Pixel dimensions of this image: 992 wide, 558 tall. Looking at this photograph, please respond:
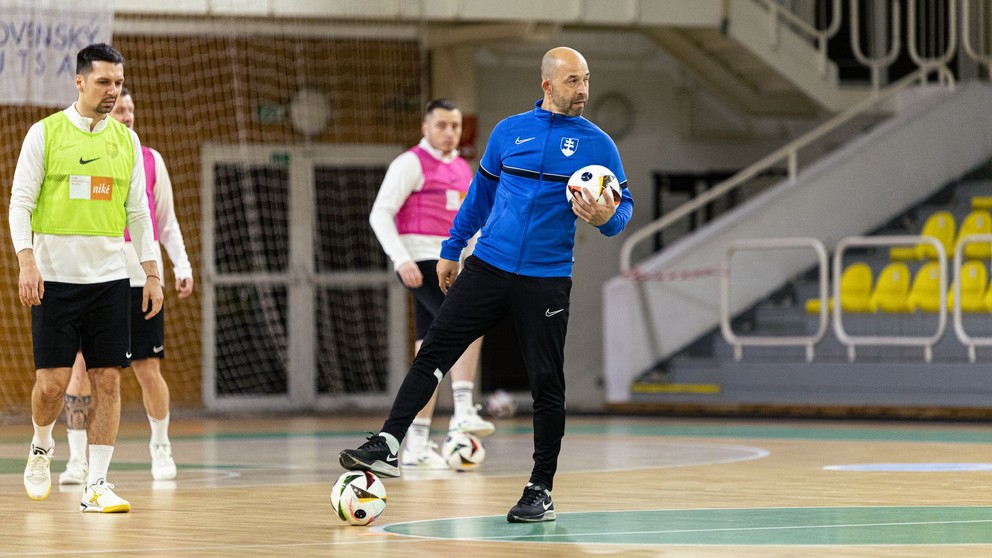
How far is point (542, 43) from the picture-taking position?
17.0 metres

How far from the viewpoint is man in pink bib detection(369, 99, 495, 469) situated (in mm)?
9055

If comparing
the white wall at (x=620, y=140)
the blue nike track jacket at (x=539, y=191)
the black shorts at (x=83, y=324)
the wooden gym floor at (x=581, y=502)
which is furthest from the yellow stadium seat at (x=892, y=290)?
the black shorts at (x=83, y=324)

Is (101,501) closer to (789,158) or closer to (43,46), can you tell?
(43,46)

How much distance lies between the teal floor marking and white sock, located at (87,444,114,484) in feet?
4.66

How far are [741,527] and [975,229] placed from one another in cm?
1002

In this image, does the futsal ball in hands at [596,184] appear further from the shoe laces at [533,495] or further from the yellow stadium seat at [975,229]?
the yellow stadium seat at [975,229]

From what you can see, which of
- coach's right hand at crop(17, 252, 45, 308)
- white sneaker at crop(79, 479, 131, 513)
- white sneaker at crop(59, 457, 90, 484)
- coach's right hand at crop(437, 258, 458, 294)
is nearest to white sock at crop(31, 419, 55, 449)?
white sneaker at crop(79, 479, 131, 513)

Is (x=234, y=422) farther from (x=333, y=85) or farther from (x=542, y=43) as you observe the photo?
(x=542, y=43)

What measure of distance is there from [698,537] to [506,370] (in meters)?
11.4

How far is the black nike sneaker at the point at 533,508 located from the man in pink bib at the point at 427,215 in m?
2.78

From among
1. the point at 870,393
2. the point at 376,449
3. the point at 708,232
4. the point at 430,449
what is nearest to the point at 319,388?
the point at 708,232

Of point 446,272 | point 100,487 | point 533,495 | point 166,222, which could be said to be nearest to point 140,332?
point 166,222

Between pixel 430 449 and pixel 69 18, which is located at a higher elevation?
pixel 69 18

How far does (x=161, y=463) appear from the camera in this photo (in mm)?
8414
